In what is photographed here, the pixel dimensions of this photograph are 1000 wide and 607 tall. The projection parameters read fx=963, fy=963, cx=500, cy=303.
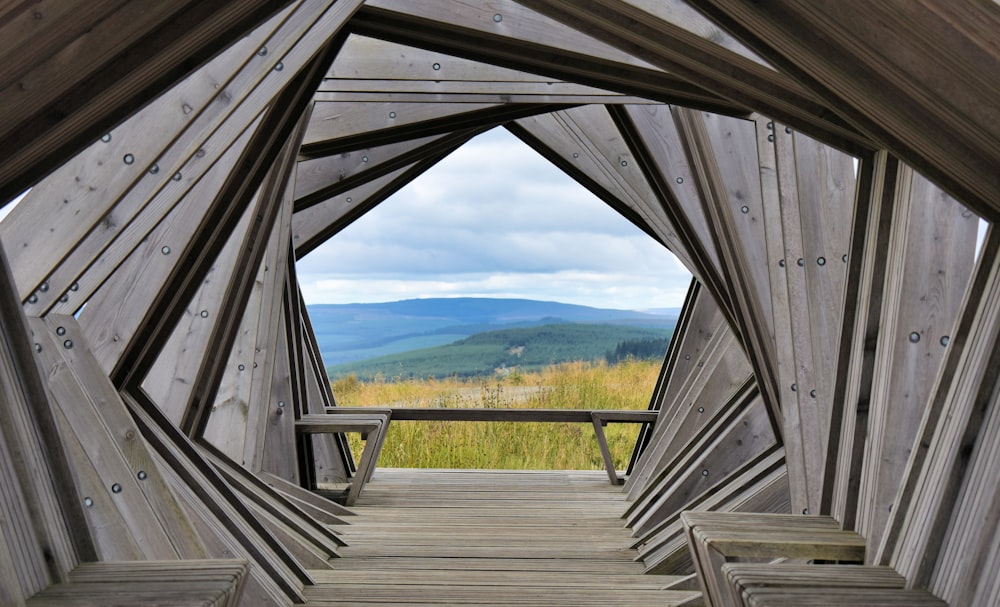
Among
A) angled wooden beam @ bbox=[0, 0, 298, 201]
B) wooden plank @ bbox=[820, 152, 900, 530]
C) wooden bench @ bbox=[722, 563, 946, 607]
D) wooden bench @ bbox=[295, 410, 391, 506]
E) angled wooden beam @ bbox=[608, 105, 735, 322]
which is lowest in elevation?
wooden bench @ bbox=[295, 410, 391, 506]

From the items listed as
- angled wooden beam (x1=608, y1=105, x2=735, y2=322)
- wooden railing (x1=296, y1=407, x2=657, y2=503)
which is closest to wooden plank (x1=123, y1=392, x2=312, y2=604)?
angled wooden beam (x1=608, y1=105, x2=735, y2=322)

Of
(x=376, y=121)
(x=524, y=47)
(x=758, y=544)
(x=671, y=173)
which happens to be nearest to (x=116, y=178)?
(x=524, y=47)

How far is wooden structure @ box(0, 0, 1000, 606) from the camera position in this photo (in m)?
1.80

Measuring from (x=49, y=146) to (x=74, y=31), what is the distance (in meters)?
0.39

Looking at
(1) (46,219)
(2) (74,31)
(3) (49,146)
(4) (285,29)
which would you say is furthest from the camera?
(4) (285,29)

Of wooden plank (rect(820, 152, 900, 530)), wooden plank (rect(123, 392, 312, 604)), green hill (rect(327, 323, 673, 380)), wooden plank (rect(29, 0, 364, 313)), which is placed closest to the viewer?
wooden plank (rect(820, 152, 900, 530))

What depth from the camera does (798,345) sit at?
365 cm

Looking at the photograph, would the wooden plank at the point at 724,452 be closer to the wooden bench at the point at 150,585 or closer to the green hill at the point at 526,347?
the wooden bench at the point at 150,585

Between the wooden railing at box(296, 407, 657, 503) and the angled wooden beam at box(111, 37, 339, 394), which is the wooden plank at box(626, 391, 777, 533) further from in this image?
the angled wooden beam at box(111, 37, 339, 394)

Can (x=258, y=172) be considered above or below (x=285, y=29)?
below

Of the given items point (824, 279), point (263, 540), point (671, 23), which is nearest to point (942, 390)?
point (671, 23)

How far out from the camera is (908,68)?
65.9 inches

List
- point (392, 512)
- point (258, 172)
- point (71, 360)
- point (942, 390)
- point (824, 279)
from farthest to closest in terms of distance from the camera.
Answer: point (392, 512), point (258, 172), point (824, 279), point (71, 360), point (942, 390)

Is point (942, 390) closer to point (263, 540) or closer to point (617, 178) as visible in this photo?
point (263, 540)
